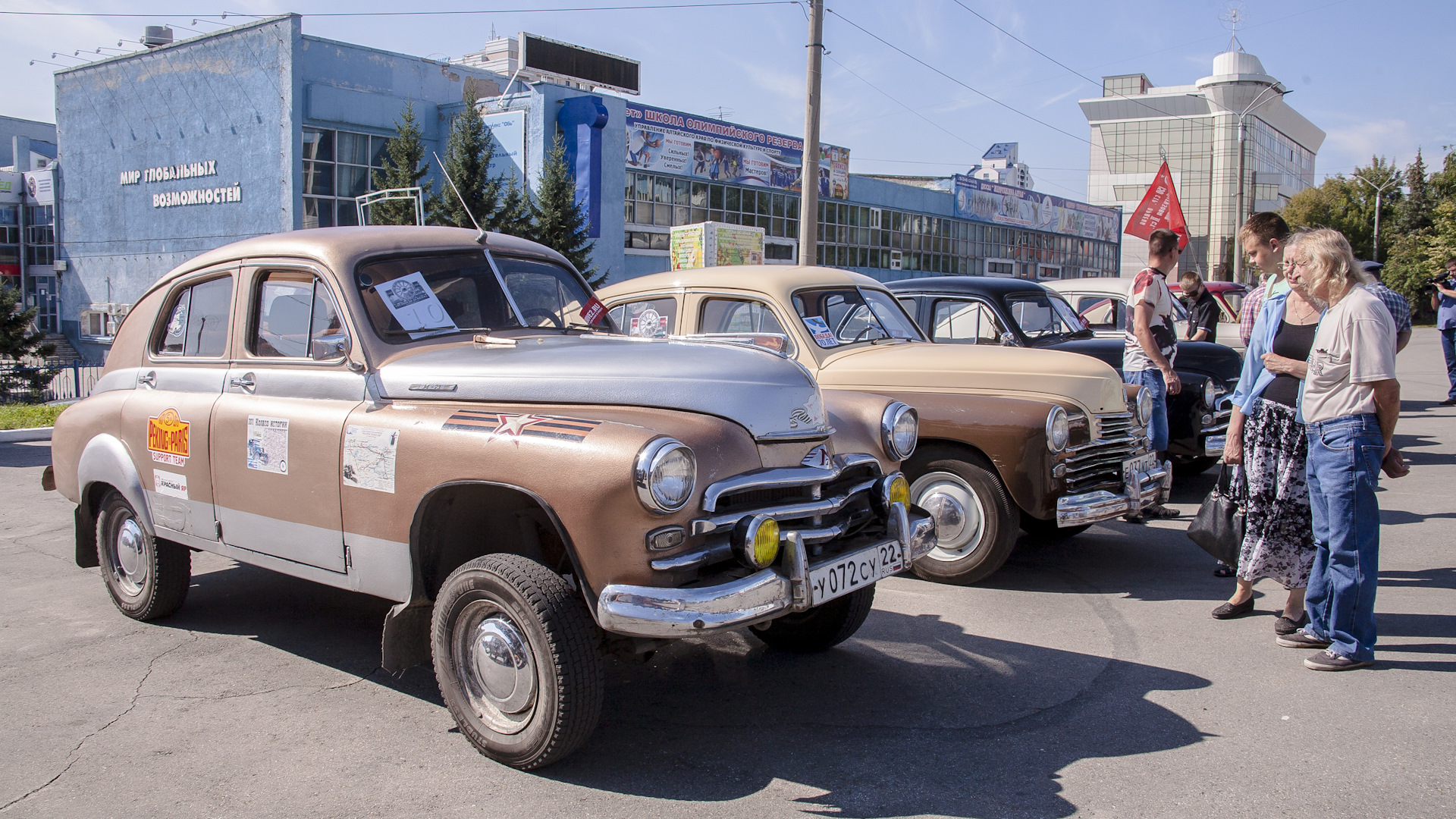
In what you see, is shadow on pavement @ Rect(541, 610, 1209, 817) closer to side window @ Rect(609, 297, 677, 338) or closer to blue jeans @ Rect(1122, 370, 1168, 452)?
side window @ Rect(609, 297, 677, 338)

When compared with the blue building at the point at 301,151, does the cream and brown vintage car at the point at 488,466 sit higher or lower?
lower

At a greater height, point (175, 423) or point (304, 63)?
point (304, 63)

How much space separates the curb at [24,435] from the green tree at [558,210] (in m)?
12.0

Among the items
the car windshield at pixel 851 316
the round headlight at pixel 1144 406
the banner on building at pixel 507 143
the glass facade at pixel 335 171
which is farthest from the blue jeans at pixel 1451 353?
the glass facade at pixel 335 171

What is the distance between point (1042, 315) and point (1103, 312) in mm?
2721

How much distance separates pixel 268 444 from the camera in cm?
429

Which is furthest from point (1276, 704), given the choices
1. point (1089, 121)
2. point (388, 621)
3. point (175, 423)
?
point (1089, 121)

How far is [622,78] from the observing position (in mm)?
35812

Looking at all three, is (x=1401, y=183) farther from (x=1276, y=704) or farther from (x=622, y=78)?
(x=1276, y=704)

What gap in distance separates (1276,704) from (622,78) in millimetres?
34645

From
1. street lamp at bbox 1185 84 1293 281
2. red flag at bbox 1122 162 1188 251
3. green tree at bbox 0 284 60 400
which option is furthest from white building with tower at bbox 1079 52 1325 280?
green tree at bbox 0 284 60 400

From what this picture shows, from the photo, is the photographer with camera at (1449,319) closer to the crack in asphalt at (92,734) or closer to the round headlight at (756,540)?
the round headlight at (756,540)

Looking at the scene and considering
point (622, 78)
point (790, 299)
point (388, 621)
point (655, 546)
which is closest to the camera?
point (655, 546)

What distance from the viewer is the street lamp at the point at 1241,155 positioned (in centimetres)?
2956
